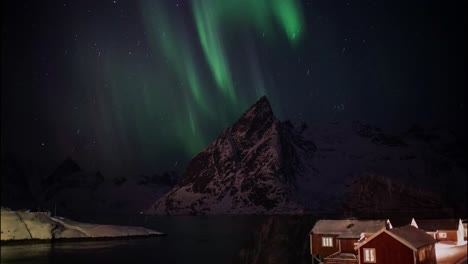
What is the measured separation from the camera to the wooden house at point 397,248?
3694cm

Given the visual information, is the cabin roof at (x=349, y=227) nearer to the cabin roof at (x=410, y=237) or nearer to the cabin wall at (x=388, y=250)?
the cabin roof at (x=410, y=237)

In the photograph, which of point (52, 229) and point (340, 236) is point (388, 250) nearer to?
point (340, 236)

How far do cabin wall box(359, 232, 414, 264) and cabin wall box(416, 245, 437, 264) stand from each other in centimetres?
94

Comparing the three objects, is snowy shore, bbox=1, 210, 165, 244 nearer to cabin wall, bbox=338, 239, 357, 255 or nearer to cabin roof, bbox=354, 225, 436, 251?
cabin wall, bbox=338, 239, 357, 255

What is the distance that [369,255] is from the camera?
3950 centimetres

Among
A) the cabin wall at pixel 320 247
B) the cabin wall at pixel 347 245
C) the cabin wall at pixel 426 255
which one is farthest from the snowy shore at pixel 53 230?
the cabin wall at pixel 426 255

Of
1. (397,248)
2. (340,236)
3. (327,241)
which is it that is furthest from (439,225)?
(397,248)

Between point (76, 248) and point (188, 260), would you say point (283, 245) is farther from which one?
point (76, 248)

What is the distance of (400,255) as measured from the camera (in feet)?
123

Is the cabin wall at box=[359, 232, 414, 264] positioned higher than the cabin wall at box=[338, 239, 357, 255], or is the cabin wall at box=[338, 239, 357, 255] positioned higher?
the cabin wall at box=[359, 232, 414, 264]

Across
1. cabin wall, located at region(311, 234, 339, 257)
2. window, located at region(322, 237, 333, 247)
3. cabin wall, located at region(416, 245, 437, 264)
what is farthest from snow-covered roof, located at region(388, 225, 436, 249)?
window, located at region(322, 237, 333, 247)

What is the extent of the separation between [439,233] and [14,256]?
62.4 metres

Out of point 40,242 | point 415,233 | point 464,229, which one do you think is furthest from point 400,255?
point 40,242

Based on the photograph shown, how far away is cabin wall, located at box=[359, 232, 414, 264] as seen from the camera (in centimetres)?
3716
